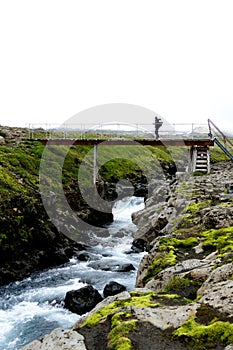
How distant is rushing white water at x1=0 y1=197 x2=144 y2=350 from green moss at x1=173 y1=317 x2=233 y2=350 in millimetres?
10195

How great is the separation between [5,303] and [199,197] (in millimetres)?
14659

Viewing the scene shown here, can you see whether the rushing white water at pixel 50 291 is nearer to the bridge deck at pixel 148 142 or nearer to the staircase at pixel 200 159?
the bridge deck at pixel 148 142

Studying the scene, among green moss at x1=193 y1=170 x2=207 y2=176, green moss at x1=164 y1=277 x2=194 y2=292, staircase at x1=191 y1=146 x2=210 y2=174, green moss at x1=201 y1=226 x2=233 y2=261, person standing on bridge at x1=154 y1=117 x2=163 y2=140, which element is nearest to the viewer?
green moss at x1=164 y1=277 x2=194 y2=292

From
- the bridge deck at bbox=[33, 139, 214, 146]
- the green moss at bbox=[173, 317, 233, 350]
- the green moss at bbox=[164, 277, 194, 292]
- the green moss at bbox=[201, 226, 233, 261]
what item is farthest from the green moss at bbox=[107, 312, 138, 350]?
the bridge deck at bbox=[33, 139, 214, 146]

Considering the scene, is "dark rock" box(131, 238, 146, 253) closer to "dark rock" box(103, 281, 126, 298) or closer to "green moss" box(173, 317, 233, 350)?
"dark rock" box(103, 281, 126, 298)

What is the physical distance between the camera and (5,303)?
2000 cm

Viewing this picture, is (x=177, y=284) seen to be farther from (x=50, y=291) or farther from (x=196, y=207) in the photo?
(x=50, y=291)

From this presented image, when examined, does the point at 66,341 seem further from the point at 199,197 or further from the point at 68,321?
the point at 199,197

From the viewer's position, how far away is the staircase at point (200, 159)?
142 ft

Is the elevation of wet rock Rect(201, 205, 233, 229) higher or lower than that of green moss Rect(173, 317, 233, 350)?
higher

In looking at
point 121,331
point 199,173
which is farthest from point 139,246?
point 121,331

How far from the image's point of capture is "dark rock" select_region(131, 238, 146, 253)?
29.0 metres

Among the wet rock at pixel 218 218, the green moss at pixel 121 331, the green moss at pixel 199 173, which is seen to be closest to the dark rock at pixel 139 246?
the wet rock at pixel 218 218

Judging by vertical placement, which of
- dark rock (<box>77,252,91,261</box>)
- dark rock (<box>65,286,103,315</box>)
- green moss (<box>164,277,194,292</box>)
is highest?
green moss (<box>164,277,194,292</box>)
